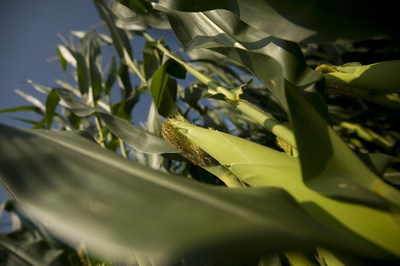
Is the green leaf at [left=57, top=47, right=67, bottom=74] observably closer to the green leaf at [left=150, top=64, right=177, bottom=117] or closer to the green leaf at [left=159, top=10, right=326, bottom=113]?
the green leaf at [left=150, top=64, right=177, bottom=117]

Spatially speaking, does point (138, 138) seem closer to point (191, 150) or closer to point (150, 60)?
point (191, 150)

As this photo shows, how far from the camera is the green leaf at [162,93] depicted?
0.55 metres

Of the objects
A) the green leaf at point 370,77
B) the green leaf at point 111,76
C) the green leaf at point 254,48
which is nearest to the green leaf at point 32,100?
the green leaf at point 111,76

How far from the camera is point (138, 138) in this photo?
0.49 metres

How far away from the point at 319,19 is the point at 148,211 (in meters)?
0.25

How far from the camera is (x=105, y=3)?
2.52 feet

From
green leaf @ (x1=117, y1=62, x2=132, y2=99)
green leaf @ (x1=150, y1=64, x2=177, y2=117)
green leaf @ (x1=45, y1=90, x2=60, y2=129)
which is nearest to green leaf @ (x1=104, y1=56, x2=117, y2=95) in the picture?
green leaf @ (x1=117, y1=62, x2=132, y2=99)

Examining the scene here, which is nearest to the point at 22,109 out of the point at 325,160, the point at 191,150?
the point at 191,150

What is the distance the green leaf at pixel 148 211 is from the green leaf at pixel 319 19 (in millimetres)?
185

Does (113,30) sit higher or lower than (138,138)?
higher

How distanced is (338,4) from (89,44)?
82cm

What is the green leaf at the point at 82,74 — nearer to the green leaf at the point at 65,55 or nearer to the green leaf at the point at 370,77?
the green leaf at the point at 65,55

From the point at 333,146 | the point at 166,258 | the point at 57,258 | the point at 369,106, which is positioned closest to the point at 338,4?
the point at 333,146

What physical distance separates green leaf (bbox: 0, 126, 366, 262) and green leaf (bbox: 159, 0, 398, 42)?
0.61ft
